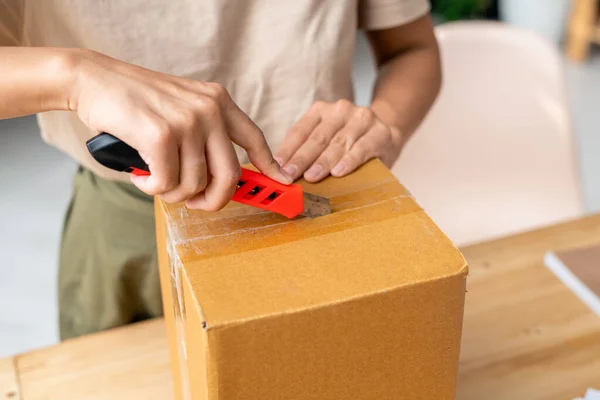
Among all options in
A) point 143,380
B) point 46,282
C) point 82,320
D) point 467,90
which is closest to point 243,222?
point 143,380

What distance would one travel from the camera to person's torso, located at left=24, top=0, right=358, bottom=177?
0.79 m

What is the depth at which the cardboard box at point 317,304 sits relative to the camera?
482 millimetres

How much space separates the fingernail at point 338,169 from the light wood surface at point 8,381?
1.40ft

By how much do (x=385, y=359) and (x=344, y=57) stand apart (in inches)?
19.8

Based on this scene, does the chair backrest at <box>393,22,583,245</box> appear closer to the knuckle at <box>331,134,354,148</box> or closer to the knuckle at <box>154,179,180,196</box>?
the knuckle at <box>331,134,354,148</box>

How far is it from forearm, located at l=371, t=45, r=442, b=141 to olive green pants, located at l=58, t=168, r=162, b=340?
35 cm

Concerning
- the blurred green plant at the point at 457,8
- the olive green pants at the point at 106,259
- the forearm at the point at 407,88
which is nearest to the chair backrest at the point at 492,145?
the forearm at the point at 407,88

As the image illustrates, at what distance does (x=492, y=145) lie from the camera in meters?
1.46

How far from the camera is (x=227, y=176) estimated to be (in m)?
0.54

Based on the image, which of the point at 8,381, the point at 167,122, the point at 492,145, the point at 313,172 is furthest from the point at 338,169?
the point at 492,145

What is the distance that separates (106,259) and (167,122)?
52 centimetres

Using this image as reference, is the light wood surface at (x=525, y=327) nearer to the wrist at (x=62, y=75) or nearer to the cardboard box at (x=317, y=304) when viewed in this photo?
the cardboard box at (x=317, y=304)

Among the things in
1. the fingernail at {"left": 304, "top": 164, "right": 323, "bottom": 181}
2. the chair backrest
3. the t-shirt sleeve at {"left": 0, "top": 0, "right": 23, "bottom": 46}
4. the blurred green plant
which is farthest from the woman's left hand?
the blurred green plant

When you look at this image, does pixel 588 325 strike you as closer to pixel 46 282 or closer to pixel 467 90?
pixel 467 90
